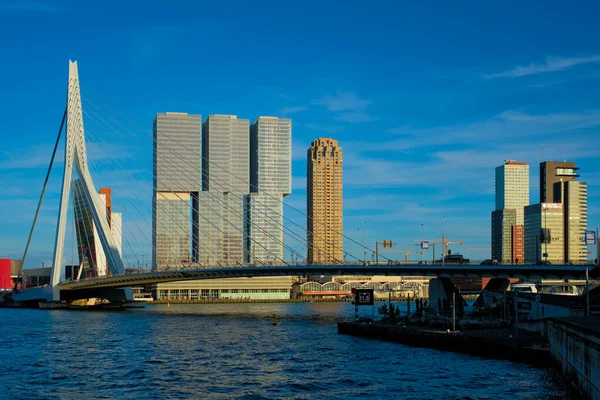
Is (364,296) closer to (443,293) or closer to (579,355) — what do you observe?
(443,293)

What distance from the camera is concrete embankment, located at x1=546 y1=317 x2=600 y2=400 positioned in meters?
29.7

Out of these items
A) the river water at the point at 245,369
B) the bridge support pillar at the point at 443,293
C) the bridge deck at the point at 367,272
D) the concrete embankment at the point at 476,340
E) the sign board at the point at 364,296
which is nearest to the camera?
the river water at the point at 245,369

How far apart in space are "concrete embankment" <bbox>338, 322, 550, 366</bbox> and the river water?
52.8 inches

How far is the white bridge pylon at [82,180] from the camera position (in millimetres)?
107125

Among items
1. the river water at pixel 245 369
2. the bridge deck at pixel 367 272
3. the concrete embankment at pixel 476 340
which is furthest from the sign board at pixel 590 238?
the river water at pixel 245 369

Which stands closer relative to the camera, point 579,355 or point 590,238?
point 579,355

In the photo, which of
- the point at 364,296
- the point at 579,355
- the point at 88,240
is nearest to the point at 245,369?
the point at 579,355

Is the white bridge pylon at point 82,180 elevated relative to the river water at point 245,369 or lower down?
elevated

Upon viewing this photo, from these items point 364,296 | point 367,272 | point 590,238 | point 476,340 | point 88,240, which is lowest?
point 476,340

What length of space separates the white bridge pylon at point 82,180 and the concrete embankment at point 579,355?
75866 millimetres

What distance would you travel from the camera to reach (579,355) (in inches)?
1339

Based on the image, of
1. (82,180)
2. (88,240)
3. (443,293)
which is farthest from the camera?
(88,240)

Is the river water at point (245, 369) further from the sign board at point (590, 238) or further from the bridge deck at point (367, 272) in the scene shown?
the sign board at point (590, 238)

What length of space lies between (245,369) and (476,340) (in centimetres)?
1849
